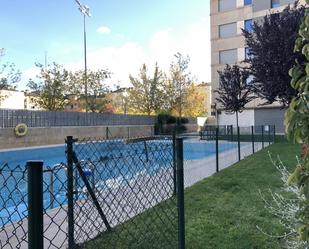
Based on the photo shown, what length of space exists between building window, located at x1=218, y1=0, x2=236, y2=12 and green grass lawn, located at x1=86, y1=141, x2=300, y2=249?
3631cm

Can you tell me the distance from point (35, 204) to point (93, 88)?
35.0 meters

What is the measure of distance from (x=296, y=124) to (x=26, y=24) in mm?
33909

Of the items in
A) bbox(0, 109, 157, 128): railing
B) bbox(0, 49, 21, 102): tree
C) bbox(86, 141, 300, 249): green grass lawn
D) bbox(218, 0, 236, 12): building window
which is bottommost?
bbox(86, 141, 300, 249): green grass lawn

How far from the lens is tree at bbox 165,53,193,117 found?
37.8 m

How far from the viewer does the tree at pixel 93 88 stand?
114 feet

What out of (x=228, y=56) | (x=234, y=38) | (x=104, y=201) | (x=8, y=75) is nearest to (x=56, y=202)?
(x=104, y=201)

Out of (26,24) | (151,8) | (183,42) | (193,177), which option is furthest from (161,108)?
(193,177)

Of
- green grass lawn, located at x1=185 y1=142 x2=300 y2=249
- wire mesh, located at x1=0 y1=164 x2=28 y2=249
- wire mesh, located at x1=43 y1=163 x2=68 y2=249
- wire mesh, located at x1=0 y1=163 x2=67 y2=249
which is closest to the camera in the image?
wire mesh, located at x1=0 y1=164 x2=28 y2=249

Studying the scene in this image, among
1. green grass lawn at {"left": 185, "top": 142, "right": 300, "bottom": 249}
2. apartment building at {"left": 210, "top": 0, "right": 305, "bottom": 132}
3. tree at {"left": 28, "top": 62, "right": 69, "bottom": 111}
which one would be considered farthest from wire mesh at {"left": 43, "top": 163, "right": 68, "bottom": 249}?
apartment building at {"left": 210, "top": 0, "right": 305, "bottom": 132}

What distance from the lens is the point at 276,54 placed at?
18.5m

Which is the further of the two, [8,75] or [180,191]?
[8,75]

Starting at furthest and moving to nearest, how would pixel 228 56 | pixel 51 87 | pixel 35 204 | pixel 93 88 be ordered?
1. pixel 228 56
2. pixel 93 88
3. pixel 51 87
4. pixel 35 204

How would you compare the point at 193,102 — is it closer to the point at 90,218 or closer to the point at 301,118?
the point at 90,218

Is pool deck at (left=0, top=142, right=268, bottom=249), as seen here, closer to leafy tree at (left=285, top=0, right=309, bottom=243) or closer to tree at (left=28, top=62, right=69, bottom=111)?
leafy tree at (left=285, top=0, right=309, bottom=243)
